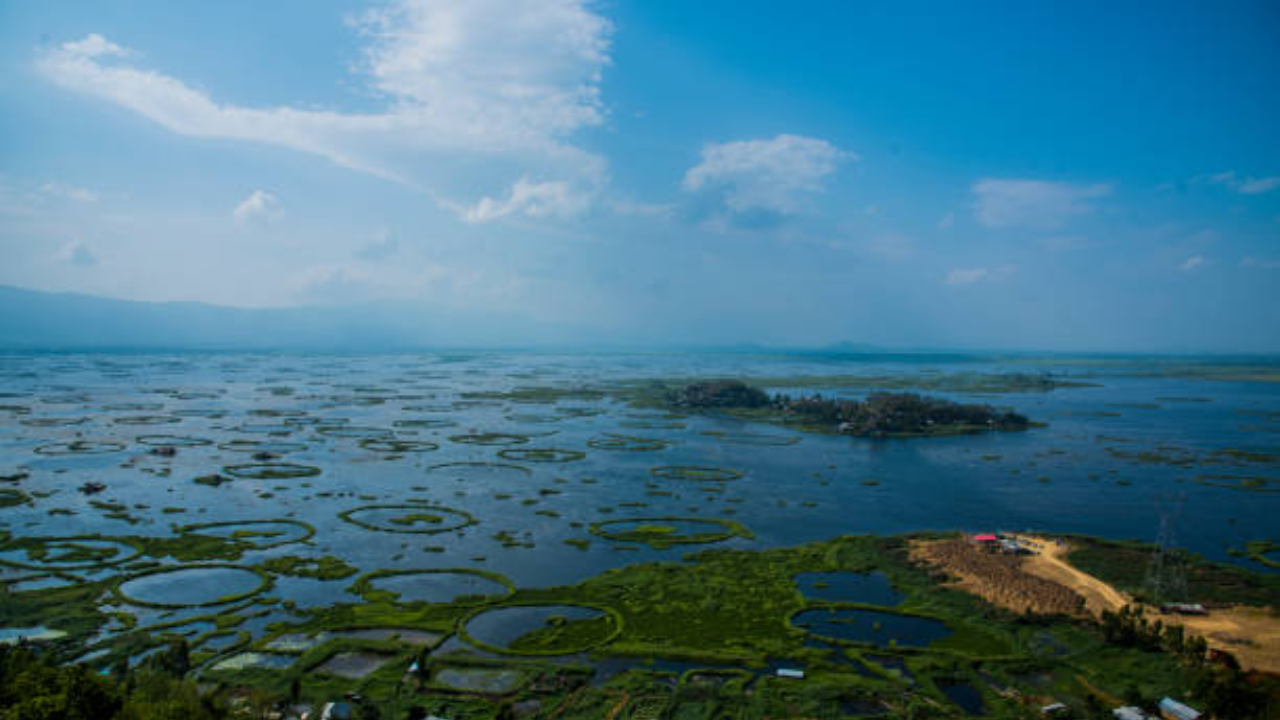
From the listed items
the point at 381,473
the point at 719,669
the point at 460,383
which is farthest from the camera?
the point at 460,383

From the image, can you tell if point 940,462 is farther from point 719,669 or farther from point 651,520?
Answer: point 719,669

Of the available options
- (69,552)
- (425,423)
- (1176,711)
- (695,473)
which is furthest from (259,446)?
(1176,711)

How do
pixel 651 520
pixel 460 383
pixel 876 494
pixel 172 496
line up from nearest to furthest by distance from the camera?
pixel 651 520
pixel 172 496
pixel 876 494
pixel 460 383

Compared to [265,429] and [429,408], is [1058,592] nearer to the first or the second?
[265,429]

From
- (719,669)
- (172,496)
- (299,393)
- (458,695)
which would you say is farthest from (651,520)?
(299,393)

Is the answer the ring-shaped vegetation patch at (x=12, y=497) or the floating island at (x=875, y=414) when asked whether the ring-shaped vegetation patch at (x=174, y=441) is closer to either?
the ring-shaped vegetation patch at (x=12, y=497)

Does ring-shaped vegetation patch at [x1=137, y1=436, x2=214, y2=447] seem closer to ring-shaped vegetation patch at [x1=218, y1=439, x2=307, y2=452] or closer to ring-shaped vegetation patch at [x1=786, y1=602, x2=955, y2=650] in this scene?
ring-shaped vegetation patch at [x1=218, y1=439, x2=307, y2=452]

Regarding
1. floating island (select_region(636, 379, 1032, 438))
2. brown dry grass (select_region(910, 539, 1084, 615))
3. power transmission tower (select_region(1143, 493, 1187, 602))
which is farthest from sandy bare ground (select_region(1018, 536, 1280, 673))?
floating island (select_region(636, 379, 1032, 438))
